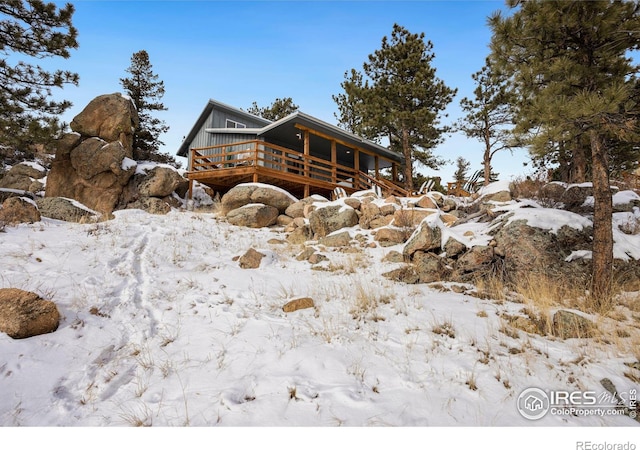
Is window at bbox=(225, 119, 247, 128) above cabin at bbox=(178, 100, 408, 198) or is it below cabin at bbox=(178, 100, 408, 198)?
above

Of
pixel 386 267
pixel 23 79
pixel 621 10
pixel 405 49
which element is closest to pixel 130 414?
pixel 386 267

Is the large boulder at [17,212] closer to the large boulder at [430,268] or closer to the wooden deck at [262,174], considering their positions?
the wooden deck at [262,174]

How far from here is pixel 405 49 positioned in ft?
68.3

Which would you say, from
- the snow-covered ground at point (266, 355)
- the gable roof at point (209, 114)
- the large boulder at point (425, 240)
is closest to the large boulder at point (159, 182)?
the gable roof at point (209, 114)

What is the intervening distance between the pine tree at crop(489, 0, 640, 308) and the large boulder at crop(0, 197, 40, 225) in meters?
12.8

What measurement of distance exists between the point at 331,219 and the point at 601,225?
7280 millimetres

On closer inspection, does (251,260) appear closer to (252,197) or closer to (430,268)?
(430,268)

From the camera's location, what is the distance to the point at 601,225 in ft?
19.4

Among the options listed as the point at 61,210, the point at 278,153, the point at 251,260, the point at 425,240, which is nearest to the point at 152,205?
the point at 61,210

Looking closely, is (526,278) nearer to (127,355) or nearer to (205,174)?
(127,355)

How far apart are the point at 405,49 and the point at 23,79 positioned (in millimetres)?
21285

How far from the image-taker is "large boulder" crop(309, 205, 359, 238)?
10.6 meters

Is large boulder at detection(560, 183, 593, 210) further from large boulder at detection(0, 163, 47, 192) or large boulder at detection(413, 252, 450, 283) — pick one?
large boulder at detection(0, 163, 47, 192)

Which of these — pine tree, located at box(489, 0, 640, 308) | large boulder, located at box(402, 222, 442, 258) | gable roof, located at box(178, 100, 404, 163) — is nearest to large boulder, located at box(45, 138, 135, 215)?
gable roof, located at box(178, 100, 404, 163)
